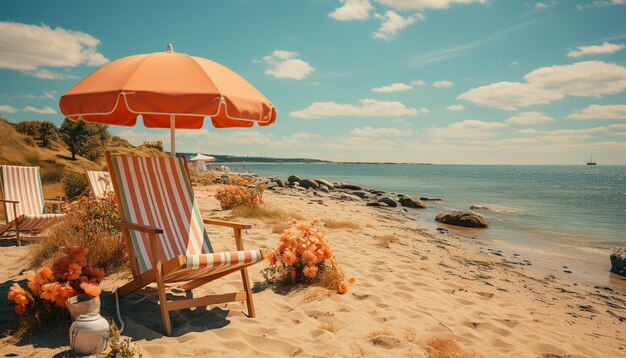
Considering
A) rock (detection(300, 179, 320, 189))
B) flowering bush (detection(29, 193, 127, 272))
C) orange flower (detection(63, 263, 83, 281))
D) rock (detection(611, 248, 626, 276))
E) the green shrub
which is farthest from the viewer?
rock (detection(300, 179, 320, 189))

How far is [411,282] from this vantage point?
5.17 meters

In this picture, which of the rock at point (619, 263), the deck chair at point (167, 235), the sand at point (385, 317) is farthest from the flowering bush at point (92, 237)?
the rock at point (619, 263)

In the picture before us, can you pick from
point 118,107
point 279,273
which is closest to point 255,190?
point 279,273

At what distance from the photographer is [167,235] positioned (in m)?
3.97

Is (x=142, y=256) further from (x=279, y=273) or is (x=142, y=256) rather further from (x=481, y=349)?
(x=481, y=349)

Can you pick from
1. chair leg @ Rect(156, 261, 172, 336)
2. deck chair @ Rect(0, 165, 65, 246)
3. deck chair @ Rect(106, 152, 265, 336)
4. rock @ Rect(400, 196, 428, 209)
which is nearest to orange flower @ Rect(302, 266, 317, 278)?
deck chair @ Rect(106, 152, 265, 336)

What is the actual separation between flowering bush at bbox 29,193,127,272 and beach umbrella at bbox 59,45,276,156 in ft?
5.85

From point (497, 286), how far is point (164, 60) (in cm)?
565

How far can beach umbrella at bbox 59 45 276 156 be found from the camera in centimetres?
317

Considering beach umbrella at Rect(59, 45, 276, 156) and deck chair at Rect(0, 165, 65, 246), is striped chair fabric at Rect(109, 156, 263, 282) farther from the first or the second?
deck chair at Rect(0, 165, 65, 246)

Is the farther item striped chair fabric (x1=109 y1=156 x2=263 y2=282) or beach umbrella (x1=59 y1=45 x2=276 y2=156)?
striped chair fabric (x1=109 y1=156 x2=263 y2=282)

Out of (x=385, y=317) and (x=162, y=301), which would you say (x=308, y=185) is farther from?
(x=162, y=301)

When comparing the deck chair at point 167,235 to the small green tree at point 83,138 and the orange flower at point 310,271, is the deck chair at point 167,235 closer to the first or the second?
the orange flower at point 310,271

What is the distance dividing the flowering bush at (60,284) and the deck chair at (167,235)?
47cm
